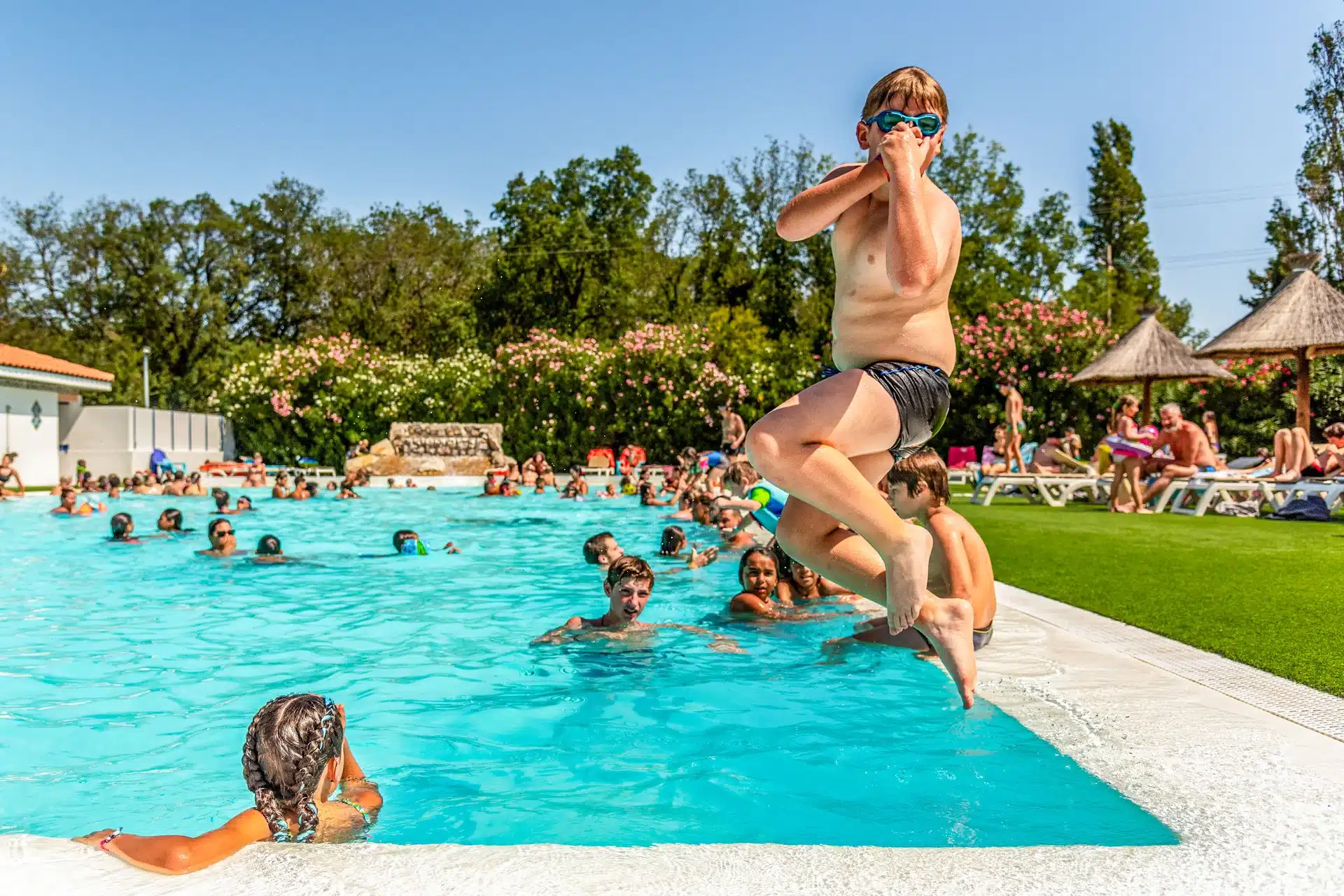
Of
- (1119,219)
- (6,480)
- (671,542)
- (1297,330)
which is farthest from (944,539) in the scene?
(1119,219)

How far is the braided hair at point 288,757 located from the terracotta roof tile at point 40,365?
24531 millimetres

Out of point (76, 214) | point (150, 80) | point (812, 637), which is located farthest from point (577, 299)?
point (812, 637)

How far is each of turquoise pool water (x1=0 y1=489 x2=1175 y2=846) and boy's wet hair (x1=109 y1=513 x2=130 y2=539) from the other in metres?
3.36

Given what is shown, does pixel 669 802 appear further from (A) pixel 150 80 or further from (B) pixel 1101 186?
(B) pixel 1101 186

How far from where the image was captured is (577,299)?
4400 cm

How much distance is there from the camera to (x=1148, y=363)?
1831 cm

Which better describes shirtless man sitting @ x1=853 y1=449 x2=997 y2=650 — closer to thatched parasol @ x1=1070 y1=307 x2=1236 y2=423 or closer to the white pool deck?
the white pool deck

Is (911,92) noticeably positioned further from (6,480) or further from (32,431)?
(32,431)

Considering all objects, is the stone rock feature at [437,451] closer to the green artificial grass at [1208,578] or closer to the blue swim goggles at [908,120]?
the green artificial grass at [1208,578]

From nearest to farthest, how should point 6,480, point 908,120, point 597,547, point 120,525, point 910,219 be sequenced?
point 910,219 → point 908,120 → point 597,547 → point 120,525 → point 6,480

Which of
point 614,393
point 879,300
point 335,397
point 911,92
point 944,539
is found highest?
point 335,397

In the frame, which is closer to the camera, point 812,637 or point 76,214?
point 812,637

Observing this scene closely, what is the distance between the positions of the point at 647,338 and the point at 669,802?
23134 millimetres

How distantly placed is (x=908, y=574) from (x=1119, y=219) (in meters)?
50.3
